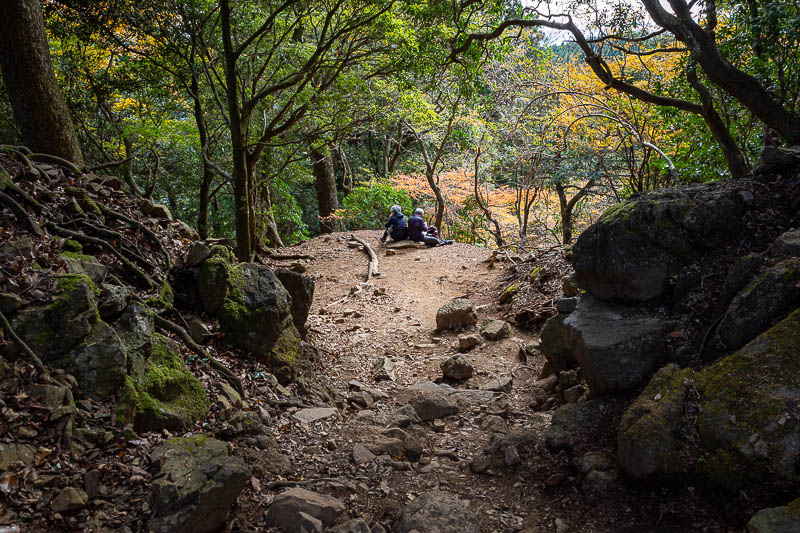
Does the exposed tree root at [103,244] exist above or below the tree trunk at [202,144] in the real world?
below

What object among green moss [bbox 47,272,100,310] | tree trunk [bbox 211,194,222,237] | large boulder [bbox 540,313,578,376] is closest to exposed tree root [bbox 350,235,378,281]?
tree trunk [bbox 211,194,222,237]

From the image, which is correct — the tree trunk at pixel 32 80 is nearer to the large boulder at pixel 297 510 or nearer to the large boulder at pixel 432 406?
the large boulder at pixel 297 510

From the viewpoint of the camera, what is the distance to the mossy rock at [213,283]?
4.99 metres

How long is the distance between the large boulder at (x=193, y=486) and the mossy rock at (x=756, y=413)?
2.88 metres

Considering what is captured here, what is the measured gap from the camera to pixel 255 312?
5.19m

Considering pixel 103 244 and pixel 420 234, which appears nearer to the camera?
pixel 103 244

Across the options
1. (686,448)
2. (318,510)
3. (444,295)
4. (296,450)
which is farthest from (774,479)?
(444,295)

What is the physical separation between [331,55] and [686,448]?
29.2ft

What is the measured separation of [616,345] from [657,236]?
3.48 ft

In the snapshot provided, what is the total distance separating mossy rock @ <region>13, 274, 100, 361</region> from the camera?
3.18 meters

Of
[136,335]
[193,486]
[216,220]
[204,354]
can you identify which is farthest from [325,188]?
[193,486]

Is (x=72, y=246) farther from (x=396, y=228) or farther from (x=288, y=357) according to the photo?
(x=396, y=228)

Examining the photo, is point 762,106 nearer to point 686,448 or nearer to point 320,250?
point 686,448

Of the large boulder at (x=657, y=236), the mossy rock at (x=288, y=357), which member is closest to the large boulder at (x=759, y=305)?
the large boulder at (x=657, y=236)
